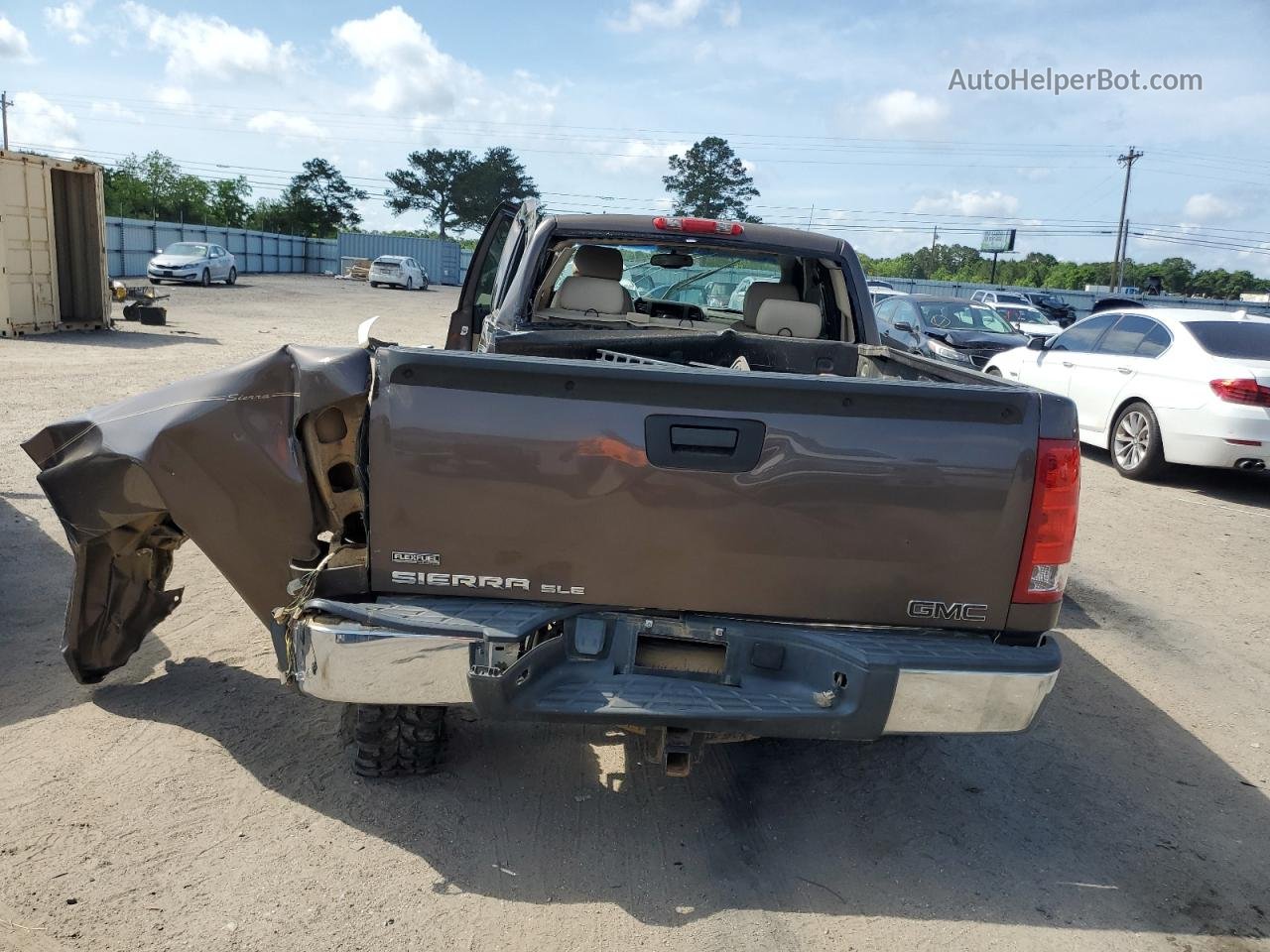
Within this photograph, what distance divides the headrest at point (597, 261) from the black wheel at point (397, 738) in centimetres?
261

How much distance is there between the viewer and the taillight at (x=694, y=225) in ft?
15.8

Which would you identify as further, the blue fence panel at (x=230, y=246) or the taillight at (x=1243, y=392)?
the blue fence panel at (x=230, y=246)

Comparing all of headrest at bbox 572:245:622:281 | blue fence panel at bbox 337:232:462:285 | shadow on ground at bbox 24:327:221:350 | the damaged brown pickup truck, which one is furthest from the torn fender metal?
blue fence panel at bbox 337:232:462:285

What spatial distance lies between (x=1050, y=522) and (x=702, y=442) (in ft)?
3.35

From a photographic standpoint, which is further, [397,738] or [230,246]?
[230,246]

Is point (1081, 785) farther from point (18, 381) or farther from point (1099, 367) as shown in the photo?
point (18, 381)

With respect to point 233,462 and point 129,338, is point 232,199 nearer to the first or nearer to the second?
point 129,338

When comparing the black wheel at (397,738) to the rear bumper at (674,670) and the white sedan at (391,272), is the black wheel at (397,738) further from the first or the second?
the white sedan at (391,272)

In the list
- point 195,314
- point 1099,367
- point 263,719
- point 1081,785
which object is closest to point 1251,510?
point 1099,367

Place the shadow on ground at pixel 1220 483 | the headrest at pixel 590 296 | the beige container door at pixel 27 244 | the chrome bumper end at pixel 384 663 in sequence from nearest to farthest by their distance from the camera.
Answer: the chrome bumper end at pixel 384 663 < the headrest at pixel 590 296 < the shadow on ground at pixel 1220 483 < the beige container door at pixel 27 244

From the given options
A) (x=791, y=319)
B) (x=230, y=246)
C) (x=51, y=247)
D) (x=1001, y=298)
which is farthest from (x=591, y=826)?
(x=230, y=246)

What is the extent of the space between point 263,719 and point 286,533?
3.75ft

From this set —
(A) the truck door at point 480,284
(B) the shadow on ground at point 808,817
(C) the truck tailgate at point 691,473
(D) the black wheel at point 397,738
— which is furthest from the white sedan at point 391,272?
(C) the truck tailgate at point 691,473

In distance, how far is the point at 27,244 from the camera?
15492mm
